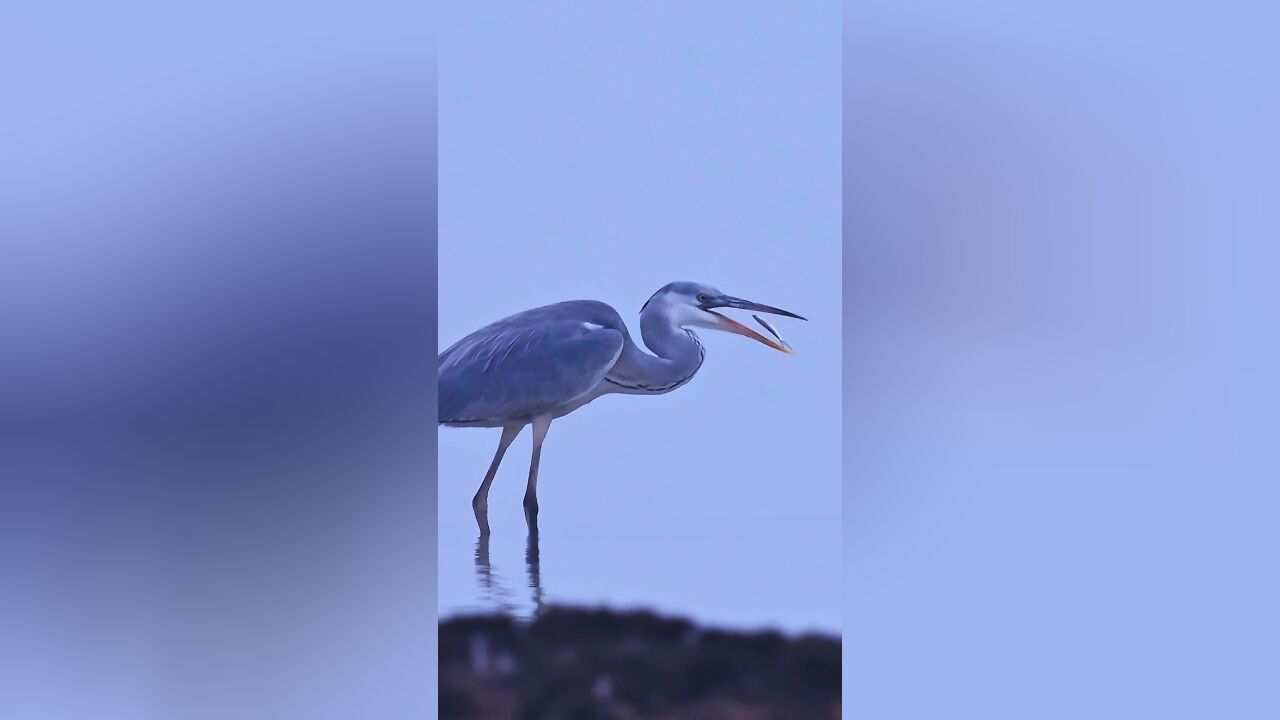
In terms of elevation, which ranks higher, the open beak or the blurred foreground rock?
the open beak

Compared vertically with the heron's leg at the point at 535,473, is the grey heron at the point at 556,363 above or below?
above

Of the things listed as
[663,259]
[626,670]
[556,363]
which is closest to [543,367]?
[556,363]

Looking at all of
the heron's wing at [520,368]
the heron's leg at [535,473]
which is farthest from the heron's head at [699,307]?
the heron's leg at [535,473]

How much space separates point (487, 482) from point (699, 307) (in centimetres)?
87

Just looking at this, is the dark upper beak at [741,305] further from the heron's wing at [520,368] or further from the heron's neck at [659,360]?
the heron's wing at [520,368]

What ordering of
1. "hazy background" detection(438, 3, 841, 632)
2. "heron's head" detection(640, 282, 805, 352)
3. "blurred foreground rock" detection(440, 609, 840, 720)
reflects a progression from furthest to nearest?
"heron's head" detection(640, 282, 805, 352) < "hazy background" detection(438, 3, 841, 632) < "blurred foreground rock" detection(440, 609, 840, 720)

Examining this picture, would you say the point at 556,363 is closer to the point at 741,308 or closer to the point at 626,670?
the point at 741,308

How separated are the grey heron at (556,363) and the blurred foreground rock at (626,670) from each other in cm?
35

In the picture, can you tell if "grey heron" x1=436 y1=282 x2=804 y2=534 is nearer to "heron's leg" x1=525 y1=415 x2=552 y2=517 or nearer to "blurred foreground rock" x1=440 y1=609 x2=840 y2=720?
"heron's leg" x1=525 y1=415 x2=552 y2=517

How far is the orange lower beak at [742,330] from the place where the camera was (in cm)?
448

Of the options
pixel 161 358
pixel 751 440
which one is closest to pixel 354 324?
pixel 161 358

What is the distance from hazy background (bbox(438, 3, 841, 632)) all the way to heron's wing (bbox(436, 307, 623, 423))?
0.22ft

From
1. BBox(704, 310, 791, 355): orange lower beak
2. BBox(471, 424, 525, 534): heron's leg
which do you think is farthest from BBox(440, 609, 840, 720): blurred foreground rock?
BBox(704, 310, 791, 355): orange lower beak

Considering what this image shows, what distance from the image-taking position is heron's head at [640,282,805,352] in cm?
446
